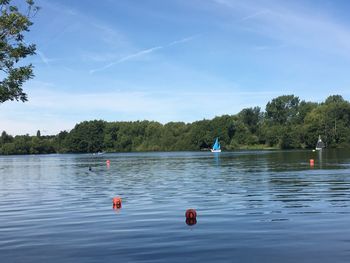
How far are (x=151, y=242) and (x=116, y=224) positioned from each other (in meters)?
5.98

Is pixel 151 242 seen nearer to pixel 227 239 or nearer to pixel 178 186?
pixel 227 239

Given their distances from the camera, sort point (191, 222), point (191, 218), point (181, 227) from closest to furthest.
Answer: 1. point (181, 227)
2. point (191, 222)
3. point (191, 218)

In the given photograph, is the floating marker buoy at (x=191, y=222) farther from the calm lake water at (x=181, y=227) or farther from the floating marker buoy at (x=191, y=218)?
the calm lake water at (x=181, y=227)

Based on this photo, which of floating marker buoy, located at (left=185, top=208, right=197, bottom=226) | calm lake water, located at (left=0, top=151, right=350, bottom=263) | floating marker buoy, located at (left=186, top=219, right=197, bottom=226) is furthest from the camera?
floating marker buoy, located at (left=185, top=208, right=197, bottom=226)

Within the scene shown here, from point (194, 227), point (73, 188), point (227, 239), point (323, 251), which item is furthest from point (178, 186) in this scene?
point (323, 251)

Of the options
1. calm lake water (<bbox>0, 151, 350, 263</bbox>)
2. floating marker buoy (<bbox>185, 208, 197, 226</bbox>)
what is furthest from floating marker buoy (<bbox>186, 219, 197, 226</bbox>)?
calm lake water (<bbox>0, 151, 350, 263</bbox>)

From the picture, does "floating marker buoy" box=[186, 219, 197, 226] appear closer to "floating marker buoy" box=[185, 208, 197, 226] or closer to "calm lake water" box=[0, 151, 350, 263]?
"floating marker buoy" box=[185, 208, 197, 226]

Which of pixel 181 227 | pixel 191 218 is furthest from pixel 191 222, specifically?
pixel 181 227

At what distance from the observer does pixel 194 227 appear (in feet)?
86.3

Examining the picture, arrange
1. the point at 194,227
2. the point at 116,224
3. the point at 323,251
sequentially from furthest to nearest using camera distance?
the point at 116,224 < the point at 194,227 < the point at 323,251

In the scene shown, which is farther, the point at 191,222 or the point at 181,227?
the point at 191,222

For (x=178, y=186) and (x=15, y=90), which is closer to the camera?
(x=15, y=90)

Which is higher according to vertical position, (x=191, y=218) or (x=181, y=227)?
(x=191, y=218)

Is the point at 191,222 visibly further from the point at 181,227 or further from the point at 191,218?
the point at 181,227
